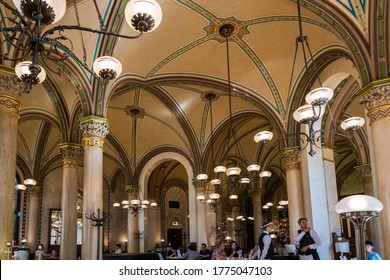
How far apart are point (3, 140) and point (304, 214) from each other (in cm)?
694

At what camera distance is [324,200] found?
9.98 metres

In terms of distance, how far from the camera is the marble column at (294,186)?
10.2 meters

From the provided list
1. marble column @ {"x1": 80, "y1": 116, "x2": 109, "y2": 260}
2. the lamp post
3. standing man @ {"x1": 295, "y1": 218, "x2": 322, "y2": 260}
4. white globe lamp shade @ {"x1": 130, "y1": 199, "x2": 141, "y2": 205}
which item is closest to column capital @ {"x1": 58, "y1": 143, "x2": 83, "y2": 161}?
marble column @ {"x1": 80, "y1": 116, "x2": 109, "y2": 260}

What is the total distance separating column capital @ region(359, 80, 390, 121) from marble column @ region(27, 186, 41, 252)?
519 inches

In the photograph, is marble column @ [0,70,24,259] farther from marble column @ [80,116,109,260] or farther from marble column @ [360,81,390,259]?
marble column @ [360,81,390,259]

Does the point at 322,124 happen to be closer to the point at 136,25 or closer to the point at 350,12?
the point at 350,12

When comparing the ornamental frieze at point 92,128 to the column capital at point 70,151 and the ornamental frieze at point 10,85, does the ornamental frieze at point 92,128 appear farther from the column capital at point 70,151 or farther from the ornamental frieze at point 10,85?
the ornamental frieze at point 10,85

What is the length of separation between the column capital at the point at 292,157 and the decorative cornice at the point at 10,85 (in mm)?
6613

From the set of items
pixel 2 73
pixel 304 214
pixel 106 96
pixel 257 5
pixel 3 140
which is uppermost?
pixel 257 5

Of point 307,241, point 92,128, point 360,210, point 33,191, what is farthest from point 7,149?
point 33,191

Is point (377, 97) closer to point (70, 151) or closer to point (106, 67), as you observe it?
point (106, 67)

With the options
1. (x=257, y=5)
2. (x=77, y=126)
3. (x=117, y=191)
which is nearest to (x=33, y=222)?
(x=117, y=191)

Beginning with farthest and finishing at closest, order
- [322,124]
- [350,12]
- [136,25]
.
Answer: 1. [322,124]
2. [350,12]
3. [136,25]

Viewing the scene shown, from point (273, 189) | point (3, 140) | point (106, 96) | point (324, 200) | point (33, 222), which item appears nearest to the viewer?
point (3, 140)
